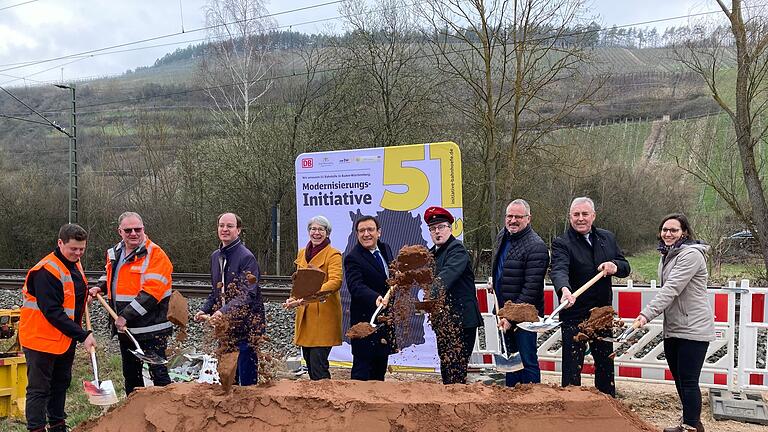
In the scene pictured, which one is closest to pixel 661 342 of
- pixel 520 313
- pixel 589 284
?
pixel 589 284

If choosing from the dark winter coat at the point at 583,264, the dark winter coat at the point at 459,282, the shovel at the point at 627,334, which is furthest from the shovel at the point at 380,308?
the shovel at the point at 627,334

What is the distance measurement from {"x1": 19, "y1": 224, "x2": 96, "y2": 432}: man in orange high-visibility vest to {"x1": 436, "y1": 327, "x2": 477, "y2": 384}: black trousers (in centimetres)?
247

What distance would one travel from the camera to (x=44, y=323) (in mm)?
3584

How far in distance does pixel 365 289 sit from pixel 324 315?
1.75 feet

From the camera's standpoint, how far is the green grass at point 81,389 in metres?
4.32

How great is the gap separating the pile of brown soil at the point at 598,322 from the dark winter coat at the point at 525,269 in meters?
0.34

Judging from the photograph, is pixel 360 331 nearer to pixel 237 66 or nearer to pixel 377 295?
pixel 377 295

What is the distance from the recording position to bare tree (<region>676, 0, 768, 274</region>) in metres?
8.94

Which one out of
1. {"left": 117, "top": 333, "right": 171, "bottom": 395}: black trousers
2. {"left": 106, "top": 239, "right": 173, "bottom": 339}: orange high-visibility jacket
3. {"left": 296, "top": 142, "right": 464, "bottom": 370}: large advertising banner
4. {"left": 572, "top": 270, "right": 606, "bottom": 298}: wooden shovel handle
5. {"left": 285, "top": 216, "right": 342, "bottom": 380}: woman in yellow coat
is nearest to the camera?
{"left": 572, "top": 270, "right": 606, "bottom": 298}: wooden shovel handle

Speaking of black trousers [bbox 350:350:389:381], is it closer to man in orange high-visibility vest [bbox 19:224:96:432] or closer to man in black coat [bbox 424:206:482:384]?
man in black coat [bbox 424:206:482:384]

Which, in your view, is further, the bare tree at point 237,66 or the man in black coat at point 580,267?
the bare tree at point 237,66

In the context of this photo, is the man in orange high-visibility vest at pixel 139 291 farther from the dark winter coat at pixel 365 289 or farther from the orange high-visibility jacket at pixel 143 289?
the dark winter coat at pixel 365 289

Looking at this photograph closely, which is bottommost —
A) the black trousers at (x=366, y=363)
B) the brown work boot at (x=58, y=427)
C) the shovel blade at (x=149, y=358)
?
the brown work boot at (x=58, y=427)

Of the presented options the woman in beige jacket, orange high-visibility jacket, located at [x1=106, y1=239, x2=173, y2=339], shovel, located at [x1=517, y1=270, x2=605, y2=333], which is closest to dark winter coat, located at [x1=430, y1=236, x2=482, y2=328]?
shovel, located at [x1=517, y1=270, x2=605, y2=333]
